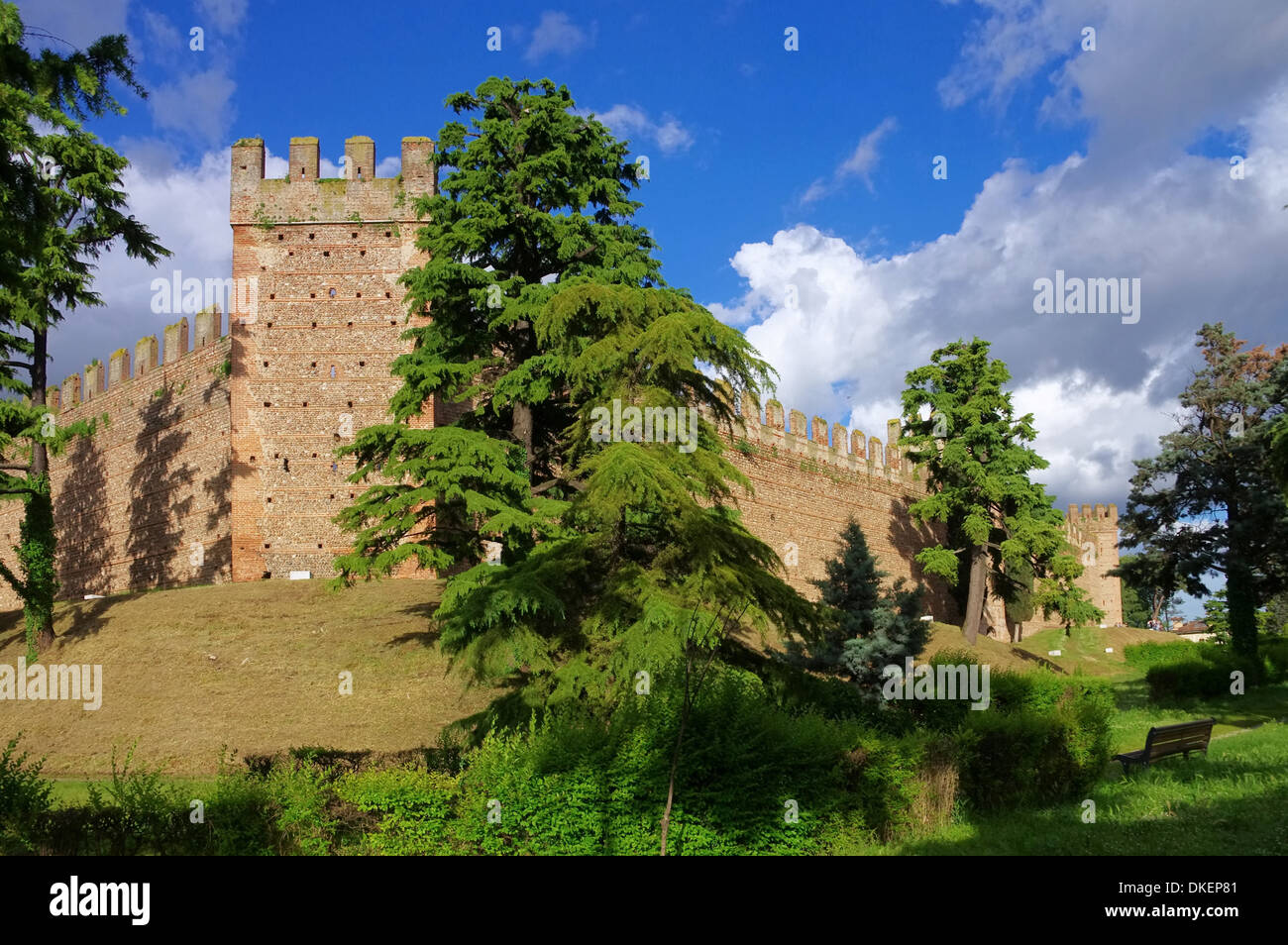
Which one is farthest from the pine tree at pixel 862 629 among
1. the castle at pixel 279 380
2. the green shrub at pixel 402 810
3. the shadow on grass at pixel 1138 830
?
the green shrub at pixel 402 810

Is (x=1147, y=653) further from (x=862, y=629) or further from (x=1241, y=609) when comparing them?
(x=862, y=629)

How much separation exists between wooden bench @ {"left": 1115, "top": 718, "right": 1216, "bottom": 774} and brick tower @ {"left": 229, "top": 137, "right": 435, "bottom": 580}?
17.2 meters

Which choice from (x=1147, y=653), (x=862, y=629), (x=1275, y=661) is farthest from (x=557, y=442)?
(x=1147, y=653)

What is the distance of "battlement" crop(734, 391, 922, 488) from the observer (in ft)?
105

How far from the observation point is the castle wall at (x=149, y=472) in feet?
83.7

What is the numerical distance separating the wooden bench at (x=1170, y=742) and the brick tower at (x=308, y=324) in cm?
1721

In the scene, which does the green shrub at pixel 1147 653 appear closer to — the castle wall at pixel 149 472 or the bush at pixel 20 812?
the castle wall at pixel 149 472

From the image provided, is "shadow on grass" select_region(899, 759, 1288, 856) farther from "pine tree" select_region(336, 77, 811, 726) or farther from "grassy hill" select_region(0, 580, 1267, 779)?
"grassy hill" select_region(0, 580, 1267, 779)

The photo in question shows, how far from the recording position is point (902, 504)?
38594 mm

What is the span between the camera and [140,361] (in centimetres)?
2962
